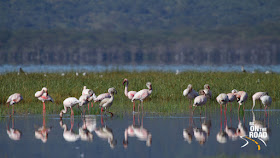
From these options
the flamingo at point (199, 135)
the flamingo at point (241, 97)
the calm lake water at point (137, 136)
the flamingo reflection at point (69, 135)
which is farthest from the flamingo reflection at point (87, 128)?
the flamingo at point (241, 97)

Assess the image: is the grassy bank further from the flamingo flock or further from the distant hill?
the distant hill

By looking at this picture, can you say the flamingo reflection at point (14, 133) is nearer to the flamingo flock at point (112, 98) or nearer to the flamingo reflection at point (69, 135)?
the flamingo reflection at point (69, 135)

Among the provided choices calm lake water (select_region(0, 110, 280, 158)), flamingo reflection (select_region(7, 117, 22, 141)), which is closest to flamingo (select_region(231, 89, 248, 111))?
calm lake water (select_region(0, 110, 280, 158))

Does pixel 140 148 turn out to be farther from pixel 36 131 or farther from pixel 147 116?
pixel 147 116

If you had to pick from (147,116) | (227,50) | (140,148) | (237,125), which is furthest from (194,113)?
(227,50)

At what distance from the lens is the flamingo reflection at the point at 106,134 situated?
1381 cm

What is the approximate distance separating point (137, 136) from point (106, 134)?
2.75ft

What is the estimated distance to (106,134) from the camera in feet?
49.2

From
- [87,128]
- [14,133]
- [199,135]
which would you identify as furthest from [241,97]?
[14,133]

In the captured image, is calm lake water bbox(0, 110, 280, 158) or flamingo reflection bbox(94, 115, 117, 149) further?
flamingo reflection bbox(94, 115, 117, 149)

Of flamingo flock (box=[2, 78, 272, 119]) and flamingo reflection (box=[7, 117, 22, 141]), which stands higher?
flamingo flock (box=[2, 78, 272, 119])

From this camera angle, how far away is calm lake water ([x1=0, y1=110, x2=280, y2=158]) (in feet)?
41.5

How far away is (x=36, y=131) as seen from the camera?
15633 millimetres

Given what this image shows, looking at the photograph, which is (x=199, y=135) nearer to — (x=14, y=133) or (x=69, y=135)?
(x=69, y=135)
